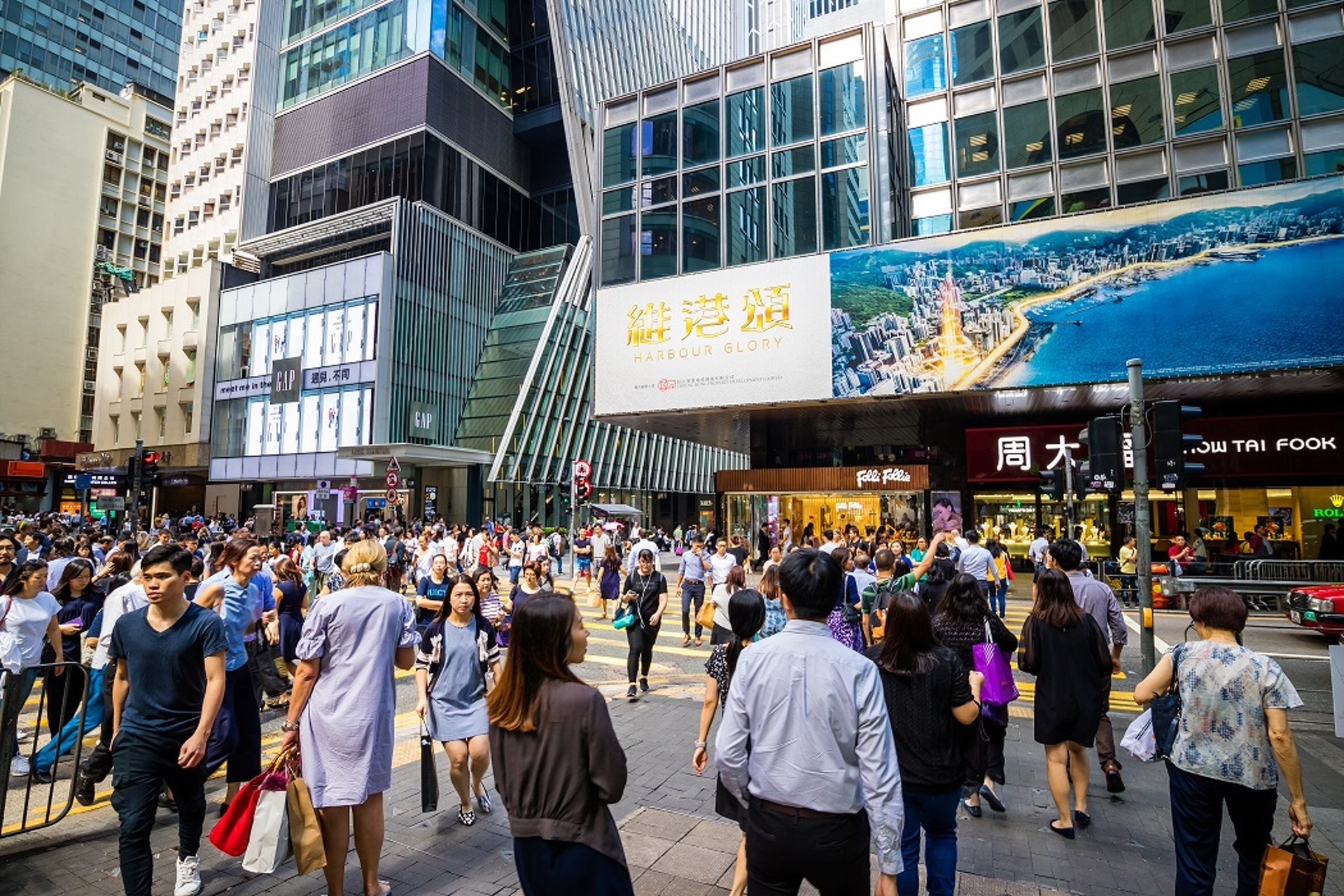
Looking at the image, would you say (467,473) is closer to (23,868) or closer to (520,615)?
(23,868)

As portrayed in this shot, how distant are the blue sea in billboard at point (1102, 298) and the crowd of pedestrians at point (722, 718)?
15106mm

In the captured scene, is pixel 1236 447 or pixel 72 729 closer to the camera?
pixel 72 729

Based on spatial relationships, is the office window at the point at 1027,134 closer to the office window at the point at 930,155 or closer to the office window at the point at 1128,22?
the office window at the point at 930,155

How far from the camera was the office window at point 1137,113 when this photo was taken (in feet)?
70.8

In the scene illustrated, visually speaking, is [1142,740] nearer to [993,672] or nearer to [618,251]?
[993,672]

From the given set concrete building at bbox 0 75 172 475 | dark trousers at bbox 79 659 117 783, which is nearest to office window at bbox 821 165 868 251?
dark trousers at bbox 79 659 117 783

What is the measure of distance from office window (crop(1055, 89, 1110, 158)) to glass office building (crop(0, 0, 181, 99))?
3047 inches

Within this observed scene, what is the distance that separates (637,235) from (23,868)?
2429cm

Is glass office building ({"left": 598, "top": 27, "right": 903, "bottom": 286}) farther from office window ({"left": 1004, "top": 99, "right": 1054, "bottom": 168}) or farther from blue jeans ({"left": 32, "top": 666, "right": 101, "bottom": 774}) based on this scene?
blue jeans ({"left": 32, "top": 666, "right": 101, "bottom": 774})


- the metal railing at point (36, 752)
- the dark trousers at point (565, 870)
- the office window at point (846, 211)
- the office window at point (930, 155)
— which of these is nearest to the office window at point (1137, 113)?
the office window at point (930, 155)

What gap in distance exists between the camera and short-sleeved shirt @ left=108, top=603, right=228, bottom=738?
369cm

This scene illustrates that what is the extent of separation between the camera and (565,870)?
7.71 ft

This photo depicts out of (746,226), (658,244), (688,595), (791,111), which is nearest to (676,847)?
(688,595)

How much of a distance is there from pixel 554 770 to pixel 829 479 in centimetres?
2293
